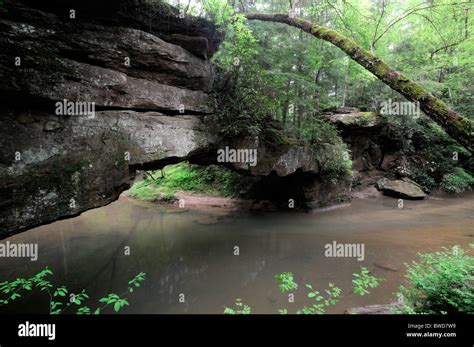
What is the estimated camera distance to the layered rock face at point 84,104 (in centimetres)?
401

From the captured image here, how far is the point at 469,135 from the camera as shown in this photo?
4375 mm

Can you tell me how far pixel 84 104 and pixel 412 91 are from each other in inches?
249

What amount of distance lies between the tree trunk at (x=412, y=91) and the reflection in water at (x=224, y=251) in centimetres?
326

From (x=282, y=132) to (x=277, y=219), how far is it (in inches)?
148

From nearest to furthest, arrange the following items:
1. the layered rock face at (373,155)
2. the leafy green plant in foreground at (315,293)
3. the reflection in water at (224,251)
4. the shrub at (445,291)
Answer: the shrub at (445,291)
the leafy green plant in foreground at (315,293)
the reflection in water at (224,251)
the layered rock face at (373,155)

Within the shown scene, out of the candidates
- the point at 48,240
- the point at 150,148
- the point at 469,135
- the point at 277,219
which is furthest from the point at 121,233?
the point at 469,135

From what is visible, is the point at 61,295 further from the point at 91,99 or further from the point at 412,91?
the point at 412,91

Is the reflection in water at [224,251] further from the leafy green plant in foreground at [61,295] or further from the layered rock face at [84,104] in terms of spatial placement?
the layered rock face at [84,104]

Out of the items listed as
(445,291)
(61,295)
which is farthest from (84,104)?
(445,291)

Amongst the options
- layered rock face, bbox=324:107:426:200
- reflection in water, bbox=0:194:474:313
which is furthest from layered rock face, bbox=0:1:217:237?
layered rock face, bbox=324:107:426:200

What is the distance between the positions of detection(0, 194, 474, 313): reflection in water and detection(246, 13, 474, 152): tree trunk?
3.26 m

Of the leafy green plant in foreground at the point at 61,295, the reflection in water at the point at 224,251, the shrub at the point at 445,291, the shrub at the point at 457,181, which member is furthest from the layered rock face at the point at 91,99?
the shrub at the point at 457,181

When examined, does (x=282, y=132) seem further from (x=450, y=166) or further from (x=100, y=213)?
(x=450, y=166)

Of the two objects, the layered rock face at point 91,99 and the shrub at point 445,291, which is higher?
the layered rock face at point 91,99
